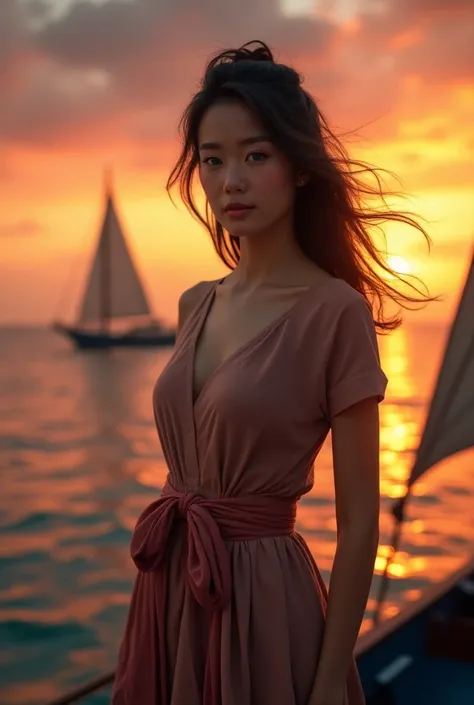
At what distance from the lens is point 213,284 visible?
195 cm

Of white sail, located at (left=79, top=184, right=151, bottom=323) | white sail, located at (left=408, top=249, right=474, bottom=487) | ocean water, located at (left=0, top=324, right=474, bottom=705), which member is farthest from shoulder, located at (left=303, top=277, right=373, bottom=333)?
white sail, located at (left=79, top=184, right=151, bottom=323)

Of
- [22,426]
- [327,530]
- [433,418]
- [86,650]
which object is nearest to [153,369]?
[22,426]

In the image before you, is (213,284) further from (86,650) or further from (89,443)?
(89,443)

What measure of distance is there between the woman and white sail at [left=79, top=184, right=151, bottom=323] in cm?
4775

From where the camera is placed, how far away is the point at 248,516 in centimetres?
163

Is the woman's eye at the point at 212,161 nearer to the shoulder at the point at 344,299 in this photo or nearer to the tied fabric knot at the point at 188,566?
the shoulder at the point at 344,299

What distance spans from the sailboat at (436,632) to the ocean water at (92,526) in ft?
0.94

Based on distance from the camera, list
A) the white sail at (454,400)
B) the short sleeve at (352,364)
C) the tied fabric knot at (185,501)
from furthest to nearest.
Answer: the white sail at (454,400) → the tied fabric knot at (185,501) → the short sleeve at (352,364)

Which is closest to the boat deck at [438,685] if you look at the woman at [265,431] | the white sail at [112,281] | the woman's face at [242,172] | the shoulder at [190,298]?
the woman at [265,431]

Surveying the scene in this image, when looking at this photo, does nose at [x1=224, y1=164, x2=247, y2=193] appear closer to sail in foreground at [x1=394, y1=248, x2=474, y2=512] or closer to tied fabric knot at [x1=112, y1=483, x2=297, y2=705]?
tied fabric knot at [x1=112, y1=483, x2=297, y2=705]

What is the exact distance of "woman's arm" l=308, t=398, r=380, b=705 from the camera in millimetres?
1578

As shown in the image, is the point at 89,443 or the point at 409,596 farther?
the point at 89,443

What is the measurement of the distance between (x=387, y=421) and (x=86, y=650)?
2721 cm

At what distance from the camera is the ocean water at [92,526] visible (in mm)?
10508
